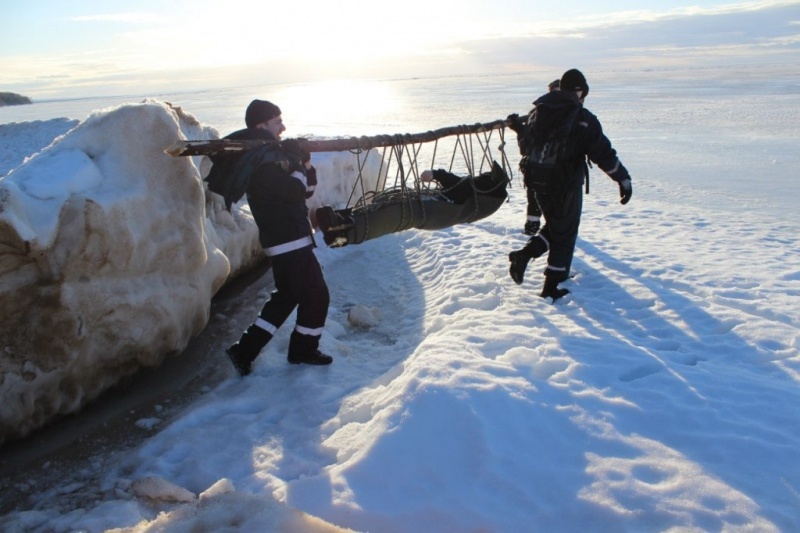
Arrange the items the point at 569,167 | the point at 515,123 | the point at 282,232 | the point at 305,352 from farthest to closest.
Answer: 1. the point at 515,123
2. the point at 569,167
3. the point at 305,352
4. the point at 282,232

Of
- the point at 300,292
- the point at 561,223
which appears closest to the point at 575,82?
the point at 561,223

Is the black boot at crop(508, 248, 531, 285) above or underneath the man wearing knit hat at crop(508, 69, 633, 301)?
underneath

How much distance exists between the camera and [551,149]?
4848 mm

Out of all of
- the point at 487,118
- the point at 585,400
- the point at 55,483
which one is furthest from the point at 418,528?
the point at 487,118

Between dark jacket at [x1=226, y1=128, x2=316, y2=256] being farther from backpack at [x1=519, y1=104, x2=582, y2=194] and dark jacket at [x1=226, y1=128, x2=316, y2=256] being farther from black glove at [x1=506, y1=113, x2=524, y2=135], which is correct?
black glove at [x1=506, y1=113, x2=524, y2=135]

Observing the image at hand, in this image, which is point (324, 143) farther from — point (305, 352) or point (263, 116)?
point (305, 352)

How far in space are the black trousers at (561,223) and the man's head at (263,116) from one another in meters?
2.27

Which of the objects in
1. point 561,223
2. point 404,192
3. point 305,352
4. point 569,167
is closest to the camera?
point 305,352

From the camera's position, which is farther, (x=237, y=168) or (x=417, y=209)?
(x=417, y=209)

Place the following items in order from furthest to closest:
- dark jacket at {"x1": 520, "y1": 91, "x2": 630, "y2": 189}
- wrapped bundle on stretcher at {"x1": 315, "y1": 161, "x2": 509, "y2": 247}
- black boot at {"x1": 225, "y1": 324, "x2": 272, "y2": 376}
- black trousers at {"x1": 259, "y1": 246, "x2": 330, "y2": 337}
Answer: dark jacket at {"x1": 520, "y1": 91, "x2": 630, "y2": 189} < wrapped bundle on stretcher at {"x1": 315, "y1": 161, "x2": 509, "y2": 247} < black boot at {"x1": 225, "y1": 324, "x2": 272, "y2": 376} < black trousers at {"x1": 259, "y1": 246, "x2": 330, "y2": 337}

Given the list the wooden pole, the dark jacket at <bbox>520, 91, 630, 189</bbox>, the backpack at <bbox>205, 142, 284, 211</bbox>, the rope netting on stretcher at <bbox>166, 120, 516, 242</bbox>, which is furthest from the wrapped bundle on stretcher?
the dark jacket at <bbox>520, 91, 630, 189</bbox>

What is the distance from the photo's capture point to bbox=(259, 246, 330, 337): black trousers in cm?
395

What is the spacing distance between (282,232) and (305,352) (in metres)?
0.87

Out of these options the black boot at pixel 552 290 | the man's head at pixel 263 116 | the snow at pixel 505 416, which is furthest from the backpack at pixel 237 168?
the black boot at pixel 552 290
